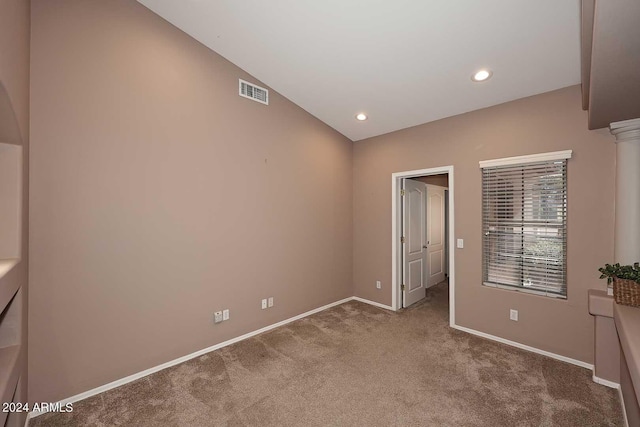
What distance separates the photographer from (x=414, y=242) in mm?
4750

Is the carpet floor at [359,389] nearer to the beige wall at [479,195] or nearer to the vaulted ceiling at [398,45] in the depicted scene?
the beige wall at [479,195]

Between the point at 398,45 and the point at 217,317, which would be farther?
the point at 217,317

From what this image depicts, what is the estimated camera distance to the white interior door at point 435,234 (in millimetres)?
5417

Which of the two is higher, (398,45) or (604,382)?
(398,45)

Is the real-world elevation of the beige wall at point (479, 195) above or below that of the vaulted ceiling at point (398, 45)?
below

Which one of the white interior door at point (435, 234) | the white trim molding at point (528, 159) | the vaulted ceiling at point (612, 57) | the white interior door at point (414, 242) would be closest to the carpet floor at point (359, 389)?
the white interior door at point (414, 242)

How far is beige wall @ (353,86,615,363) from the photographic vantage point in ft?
9.05

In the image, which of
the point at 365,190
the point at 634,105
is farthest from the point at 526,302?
the point at 365,190

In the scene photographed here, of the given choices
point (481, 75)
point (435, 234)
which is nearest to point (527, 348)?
point (435, 234)

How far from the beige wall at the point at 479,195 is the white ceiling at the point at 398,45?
0.28m

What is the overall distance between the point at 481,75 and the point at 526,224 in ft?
5.70

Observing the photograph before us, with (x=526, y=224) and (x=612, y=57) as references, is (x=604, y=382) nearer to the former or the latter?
(x=526, y=224)

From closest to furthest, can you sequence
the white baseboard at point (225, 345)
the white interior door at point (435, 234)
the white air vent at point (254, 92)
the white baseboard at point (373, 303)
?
1. the white baseboard at point (225, 345)
2. the white air vent at point (254, 92)
3. the white baseboard at point (373, 303)
4. the white interior door at point (435, 234)

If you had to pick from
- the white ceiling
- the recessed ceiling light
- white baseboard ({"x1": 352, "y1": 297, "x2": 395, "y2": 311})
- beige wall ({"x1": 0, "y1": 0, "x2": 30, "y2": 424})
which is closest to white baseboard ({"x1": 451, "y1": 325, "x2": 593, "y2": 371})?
white baseboard ({"x1": 352, "y1": 297, "x2": 395, "y2": 311})
